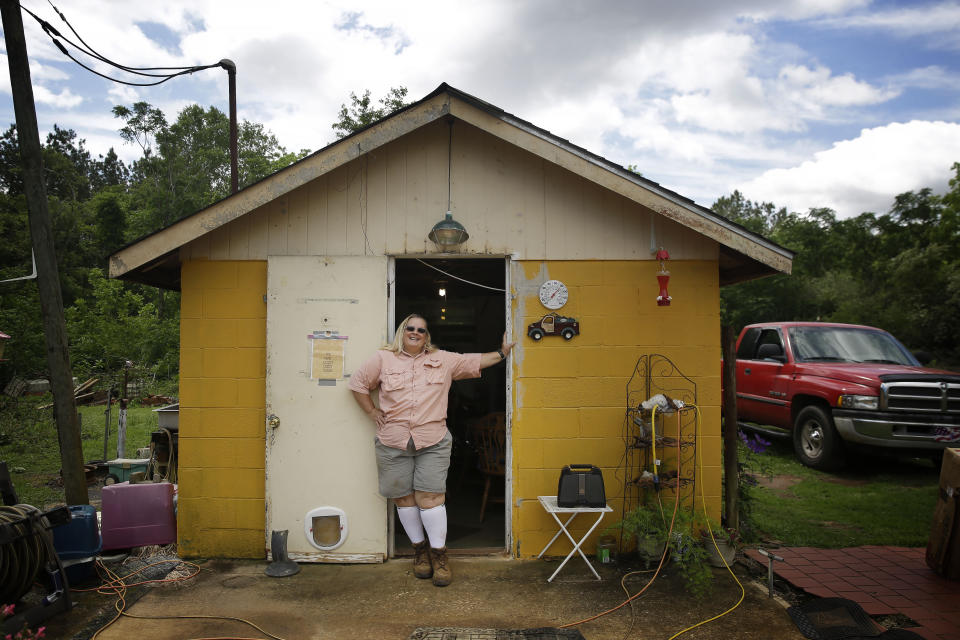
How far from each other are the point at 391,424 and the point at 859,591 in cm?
351

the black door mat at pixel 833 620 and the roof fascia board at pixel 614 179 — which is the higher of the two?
the roof fascia board at pixel 614 179

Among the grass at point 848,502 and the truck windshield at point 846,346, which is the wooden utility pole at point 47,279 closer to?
the grass at point 848,502

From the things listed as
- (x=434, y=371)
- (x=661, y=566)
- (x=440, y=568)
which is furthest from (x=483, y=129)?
(x=661, y=566)

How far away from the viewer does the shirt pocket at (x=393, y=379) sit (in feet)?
14.4

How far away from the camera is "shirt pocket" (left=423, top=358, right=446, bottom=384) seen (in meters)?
4.43

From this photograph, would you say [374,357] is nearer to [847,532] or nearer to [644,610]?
[644,610]

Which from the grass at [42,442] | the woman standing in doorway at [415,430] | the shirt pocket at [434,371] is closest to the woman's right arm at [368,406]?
the woman standing in doorway at [415,430]

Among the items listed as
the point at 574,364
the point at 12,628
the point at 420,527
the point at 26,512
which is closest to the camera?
the point at 12,628

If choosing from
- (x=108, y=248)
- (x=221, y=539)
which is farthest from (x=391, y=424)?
(x=108, y=248)

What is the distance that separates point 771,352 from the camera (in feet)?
26.8

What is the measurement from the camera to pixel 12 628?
3.31 metres

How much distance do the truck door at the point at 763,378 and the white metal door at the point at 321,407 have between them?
19.7 feet

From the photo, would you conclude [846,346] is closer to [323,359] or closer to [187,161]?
[323,359]

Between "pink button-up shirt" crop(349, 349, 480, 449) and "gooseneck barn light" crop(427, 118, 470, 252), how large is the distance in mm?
861
